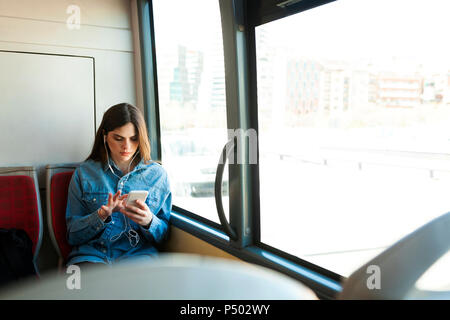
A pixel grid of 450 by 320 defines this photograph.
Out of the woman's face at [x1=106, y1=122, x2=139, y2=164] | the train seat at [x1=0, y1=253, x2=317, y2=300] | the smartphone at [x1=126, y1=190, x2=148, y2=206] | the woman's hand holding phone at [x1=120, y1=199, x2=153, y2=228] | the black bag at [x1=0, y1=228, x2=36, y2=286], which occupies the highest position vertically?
the woman's face at [x1=106, y1=122, x2=139, y2=164]

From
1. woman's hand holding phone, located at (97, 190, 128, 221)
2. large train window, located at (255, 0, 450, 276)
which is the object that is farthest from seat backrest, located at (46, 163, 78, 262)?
large train window, located at (255, 0, 450, 276)

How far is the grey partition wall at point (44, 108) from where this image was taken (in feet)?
8.41

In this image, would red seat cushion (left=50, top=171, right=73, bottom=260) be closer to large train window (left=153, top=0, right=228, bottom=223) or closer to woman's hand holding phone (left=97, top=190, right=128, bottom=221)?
woman's hand holding phone (left=97, top=190, right=128, bottom=221)

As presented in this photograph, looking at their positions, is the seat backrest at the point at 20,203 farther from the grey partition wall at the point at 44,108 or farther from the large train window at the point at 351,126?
the large train window at the point at 351,126

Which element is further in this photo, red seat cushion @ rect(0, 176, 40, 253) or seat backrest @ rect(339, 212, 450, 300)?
red seat cushion @ rect(0, 176, 40, 253)

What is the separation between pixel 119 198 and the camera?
2012 mm

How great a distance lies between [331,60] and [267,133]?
1.71ft

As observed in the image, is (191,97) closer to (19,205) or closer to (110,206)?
(110,206)

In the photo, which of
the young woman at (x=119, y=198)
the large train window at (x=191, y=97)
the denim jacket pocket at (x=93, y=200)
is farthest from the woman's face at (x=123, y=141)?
the large train window at (x=191, y=97)

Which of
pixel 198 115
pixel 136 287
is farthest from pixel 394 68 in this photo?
pixel 198 115

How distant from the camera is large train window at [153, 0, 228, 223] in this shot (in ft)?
7.72

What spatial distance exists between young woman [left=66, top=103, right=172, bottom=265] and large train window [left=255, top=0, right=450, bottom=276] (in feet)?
2.21

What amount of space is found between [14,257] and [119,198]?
2.10ft

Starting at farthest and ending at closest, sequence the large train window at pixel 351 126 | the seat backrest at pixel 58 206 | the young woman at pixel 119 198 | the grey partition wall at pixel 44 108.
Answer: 1. the grey partition wall at pixel 44 108
2. the seat backrest at pixel 58 206
3. the young woman at pixel 119 198
4. the large train window at pixel 351 126
